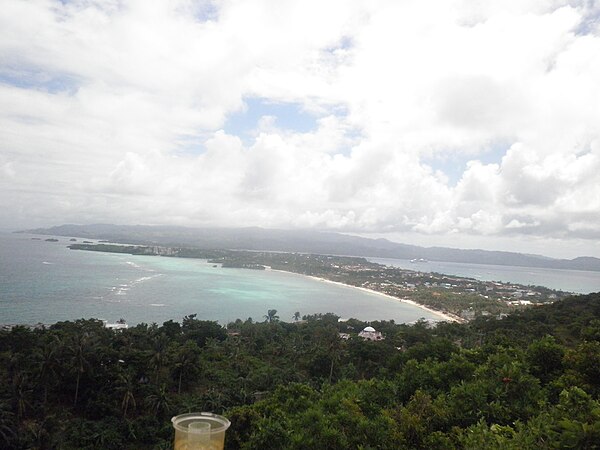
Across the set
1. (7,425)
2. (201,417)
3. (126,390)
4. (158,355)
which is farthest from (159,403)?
(201,417)

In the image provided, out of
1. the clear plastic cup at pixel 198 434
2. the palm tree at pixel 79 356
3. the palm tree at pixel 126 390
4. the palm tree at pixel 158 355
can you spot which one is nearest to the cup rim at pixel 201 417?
the clear plastic cup at pixel 198 434

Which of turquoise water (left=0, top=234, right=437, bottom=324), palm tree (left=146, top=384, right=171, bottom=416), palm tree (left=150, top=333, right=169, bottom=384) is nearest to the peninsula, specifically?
turquoise water (left=0, top=234, right=437, bottom=324)

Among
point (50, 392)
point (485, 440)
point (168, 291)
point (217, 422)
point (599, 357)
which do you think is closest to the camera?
point (217, 422)

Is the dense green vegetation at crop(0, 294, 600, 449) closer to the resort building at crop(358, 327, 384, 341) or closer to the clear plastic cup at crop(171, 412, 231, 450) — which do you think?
the resort building at crop(358, 327, 384, 341)

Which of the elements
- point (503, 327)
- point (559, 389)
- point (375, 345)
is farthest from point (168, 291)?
point (559, 389)

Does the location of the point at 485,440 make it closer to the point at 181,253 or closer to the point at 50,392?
→ the point at 50,392
